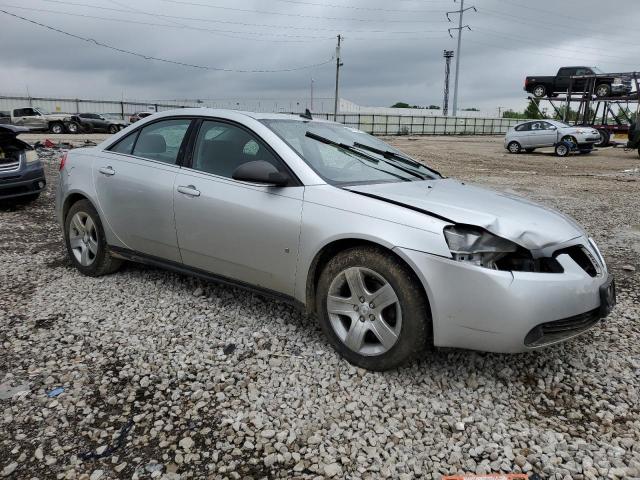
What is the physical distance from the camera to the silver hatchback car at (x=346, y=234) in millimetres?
2531

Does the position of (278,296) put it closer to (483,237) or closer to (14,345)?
(483,237)

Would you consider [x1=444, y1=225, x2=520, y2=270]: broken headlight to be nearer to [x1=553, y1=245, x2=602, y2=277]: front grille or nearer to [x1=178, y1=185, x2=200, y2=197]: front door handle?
[x1=553, y1=245, x2=602, y2=277]: front grille

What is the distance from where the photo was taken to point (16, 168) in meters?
7.01

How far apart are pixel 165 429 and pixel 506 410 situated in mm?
1723

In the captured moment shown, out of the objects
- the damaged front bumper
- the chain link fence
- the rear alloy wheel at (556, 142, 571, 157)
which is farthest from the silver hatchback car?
the chain link fence

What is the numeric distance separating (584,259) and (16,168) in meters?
7.24

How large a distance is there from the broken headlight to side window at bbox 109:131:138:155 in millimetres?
2807

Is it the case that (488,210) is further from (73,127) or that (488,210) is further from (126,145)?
(73,127)

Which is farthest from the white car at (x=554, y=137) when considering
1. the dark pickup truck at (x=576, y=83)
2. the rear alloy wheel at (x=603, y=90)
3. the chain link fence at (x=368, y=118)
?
the chain link fence at (x=368, y=118)

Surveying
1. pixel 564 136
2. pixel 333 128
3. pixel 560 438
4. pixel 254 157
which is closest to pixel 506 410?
pixel 560 438

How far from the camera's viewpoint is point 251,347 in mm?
3188

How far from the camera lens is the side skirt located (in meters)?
3.18

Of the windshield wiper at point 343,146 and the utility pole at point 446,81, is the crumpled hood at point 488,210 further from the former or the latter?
the utility pole at point 446,81

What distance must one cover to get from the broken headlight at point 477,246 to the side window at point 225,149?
128 centimetres
